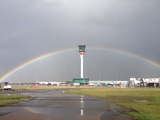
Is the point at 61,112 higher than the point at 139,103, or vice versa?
the point at 139,103

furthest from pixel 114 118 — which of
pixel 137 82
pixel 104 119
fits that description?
pixel 137 82

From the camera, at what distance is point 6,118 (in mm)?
20203

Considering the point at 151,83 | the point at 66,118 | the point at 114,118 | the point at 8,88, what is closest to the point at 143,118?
the point at 114,118

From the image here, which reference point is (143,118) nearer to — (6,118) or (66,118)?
(66,118)

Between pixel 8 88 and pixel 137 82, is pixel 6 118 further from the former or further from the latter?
pixel 137 82

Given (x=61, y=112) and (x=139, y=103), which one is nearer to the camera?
(x=61, y=112)

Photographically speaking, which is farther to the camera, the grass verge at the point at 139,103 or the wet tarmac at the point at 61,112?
the grass verge at the point at 139,103

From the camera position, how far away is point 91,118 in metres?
20.2

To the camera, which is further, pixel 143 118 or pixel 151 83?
pixel 151 83

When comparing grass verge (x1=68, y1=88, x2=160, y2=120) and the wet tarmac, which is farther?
grass verge (x1=68, y1=88, x2=160, y2=120)

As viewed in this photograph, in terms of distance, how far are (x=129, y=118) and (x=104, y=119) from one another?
2.08m

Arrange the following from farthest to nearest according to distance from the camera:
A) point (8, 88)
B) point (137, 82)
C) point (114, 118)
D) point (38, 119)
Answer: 1. point (137, 82)
2. point (8, 88)
3. point (114, 118)
4. point (38, 119)

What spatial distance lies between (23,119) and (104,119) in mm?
6137

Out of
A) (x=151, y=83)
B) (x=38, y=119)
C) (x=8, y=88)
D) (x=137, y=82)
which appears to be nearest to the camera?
(x=38, y=119)
